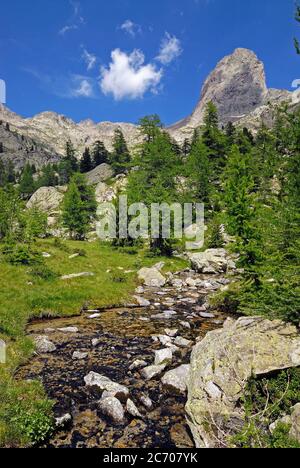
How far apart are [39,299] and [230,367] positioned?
1386 centimetres

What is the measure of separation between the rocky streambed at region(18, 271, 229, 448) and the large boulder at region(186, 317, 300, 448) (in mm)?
786

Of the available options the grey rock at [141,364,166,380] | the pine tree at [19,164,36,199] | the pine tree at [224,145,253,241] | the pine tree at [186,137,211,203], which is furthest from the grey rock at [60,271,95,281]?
the pine tree at [19,164,36,199]

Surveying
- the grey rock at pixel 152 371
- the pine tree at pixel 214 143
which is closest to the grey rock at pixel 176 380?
the grey rock at pixel 152 371

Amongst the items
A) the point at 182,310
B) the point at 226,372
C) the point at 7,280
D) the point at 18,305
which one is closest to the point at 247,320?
the point at 226,372

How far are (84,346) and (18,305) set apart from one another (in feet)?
20.4

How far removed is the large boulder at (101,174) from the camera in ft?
329

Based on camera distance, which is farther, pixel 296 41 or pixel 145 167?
pixel 145 167

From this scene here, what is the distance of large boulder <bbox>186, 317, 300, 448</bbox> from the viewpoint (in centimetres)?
786

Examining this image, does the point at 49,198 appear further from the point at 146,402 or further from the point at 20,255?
the point at 146,402

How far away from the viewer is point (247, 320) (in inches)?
456

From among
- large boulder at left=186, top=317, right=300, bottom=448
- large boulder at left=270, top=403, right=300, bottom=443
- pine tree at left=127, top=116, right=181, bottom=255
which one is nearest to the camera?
large boulder at left=270, top=403, right=300, bottom=443

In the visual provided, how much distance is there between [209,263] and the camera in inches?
1331

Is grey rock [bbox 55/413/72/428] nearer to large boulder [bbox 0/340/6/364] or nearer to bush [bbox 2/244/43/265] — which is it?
large boulder [bbox 0/340/6/364]
